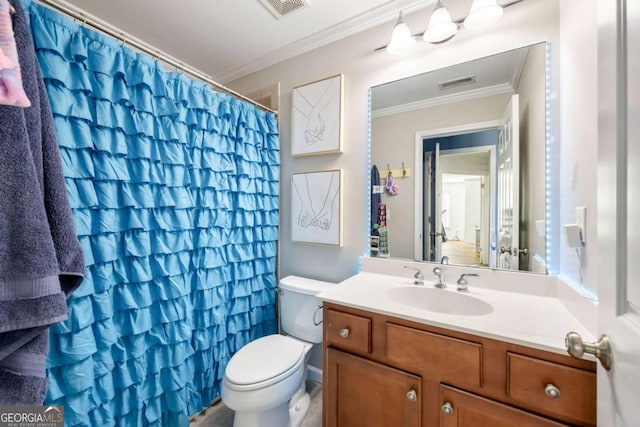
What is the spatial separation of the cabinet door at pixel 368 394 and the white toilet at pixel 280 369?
0.25 m

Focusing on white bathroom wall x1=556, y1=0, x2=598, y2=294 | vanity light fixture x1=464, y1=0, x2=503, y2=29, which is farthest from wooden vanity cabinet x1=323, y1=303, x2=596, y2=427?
vanity light fixture x1=464, y1=0, x2=503, y2=29

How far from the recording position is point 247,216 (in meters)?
1.75

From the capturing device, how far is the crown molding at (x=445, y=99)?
1289 mm

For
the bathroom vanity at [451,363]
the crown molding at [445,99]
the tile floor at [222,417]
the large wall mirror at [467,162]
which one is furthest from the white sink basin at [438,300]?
the crown molding at [445,99]

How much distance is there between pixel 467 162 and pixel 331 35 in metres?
1.20

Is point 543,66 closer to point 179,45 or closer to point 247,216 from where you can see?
point 247,216

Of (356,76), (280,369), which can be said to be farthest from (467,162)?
(280,369)

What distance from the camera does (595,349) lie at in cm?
54

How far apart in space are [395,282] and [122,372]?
135 centimetres

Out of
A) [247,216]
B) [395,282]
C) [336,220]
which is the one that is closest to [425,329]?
[395,282]

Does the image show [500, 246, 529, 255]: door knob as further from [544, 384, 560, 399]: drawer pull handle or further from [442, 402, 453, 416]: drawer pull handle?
[442, 402, 453, 416]: drawer pull handle

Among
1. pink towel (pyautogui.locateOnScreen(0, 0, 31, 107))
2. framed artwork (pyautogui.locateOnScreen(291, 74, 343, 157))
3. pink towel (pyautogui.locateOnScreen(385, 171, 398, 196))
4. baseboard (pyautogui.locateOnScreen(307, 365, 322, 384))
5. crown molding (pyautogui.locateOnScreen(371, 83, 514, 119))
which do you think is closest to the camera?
pink towel (pyautogui.locateOnScreen(0, 0, 31, 107))

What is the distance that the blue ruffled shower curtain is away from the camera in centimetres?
97
